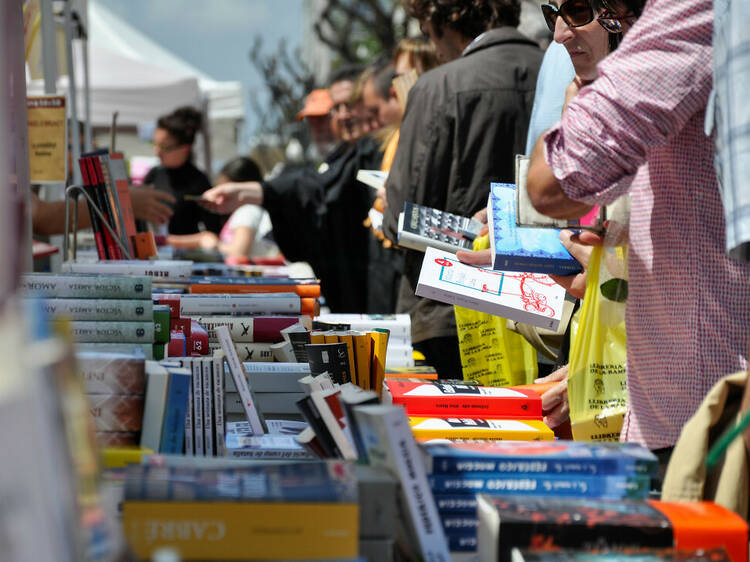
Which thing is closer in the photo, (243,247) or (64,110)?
(64,110)

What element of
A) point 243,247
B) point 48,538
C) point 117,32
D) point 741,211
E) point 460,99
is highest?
point 117,32

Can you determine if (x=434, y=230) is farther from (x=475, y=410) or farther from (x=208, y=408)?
(x=208, y=408)

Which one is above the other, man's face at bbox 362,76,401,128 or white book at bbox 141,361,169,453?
man's face at bbox 362,76,401,128

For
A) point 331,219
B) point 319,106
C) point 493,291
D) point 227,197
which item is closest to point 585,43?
point 493,291

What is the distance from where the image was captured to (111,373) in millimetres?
1404

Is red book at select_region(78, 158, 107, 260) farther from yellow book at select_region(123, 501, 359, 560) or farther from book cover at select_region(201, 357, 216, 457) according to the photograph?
yellow book at select_region(123, 501, 359, 560)

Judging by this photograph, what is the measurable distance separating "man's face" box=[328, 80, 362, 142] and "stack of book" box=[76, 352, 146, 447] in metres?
3.94

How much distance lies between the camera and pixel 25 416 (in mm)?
762

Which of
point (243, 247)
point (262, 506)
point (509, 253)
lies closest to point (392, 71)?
point (243, 247)

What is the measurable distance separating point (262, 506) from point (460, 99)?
8.20 ft

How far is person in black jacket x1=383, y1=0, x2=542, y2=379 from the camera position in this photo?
3.41 metres

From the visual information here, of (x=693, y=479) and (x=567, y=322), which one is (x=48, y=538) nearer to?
(x=693, y=479)

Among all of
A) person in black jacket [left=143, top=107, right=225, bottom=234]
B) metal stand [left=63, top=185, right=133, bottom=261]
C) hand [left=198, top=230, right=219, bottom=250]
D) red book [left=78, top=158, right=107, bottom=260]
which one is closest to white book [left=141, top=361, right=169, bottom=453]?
metal stand [left=63, top=185, right=133, bottom=261]

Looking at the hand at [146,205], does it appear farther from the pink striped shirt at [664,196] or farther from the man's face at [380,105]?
the pink striped shirt at [664,196]
